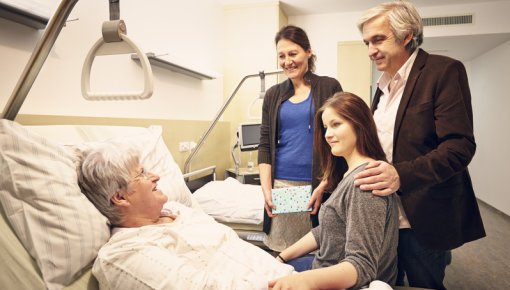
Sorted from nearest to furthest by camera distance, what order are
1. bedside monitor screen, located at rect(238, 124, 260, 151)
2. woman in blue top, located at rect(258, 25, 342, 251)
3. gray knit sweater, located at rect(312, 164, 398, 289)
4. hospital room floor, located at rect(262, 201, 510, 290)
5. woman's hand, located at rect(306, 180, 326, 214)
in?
gray knit sweater, located at rect(312, 164, 398, 289) → woman's hand, located at rect(306, 180, 326, 214) → woman in blue top, located at rect(258, 25, 342, 251) → hospital room floor, located at rect(262, 201, 510, 290) → bedside monitor screen, located at rect(238, 124, 260, 151)

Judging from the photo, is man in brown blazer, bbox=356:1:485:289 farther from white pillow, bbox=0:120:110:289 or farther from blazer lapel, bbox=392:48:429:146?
white pillow, bbox=0:120:110:289

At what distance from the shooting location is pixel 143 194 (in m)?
1.04

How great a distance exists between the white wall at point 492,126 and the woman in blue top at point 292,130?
4175 millimetres

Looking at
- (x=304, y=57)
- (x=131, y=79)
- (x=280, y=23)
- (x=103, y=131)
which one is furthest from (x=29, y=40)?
(x=280, y=23)

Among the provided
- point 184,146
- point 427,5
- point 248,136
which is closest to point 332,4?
point 427,5

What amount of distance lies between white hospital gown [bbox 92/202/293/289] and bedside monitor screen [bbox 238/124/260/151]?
1764 millimetres

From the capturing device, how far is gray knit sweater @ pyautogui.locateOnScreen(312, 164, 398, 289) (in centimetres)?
90

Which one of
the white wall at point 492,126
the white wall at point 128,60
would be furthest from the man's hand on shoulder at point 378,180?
the white wall at point 492,126

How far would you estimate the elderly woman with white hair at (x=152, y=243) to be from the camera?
83 centimetres

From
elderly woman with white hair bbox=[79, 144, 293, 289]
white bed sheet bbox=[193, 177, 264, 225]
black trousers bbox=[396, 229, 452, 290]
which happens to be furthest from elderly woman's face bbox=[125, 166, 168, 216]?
white bed sheet bbox=[193, 177, 264, 225]

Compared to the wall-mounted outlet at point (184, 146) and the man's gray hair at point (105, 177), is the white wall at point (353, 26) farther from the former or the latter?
the man's gray hair at point (105, 177)

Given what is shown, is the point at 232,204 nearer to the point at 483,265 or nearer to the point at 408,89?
the point at 408,89

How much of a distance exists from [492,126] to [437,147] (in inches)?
195

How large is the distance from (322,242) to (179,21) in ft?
7.20
